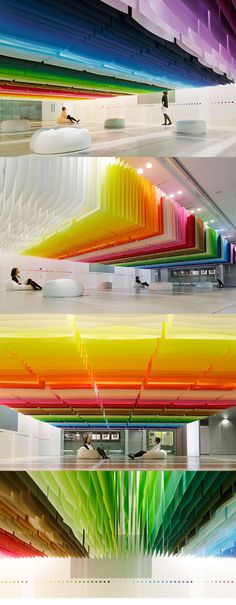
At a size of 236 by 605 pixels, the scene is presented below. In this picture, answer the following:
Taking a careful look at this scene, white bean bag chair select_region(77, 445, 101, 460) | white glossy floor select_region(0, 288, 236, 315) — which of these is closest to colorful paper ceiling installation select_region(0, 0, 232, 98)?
white glossy floor select_region(0, 288, 236, 315)

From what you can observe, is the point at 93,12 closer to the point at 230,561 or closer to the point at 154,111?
the point at 154,111

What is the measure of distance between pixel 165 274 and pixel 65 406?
8.98 meters

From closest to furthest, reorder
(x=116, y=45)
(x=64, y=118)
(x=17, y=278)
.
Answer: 1. (x=116, y=45)
2. (x=64, y=118)
3. (x=17, y=278)

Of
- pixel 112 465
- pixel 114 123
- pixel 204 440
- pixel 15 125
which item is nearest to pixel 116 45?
pixel 114 123

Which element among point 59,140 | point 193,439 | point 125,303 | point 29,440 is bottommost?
point 193,439

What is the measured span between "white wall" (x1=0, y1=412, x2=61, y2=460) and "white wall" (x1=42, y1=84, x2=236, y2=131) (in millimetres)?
9204

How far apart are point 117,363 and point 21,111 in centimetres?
449

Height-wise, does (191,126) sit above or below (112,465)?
above

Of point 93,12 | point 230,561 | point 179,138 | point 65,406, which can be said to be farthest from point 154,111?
point 65,406

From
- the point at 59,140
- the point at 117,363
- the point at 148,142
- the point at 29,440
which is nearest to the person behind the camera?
the point at 59,140

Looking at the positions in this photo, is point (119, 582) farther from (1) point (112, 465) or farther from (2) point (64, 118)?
(1) point (112, 465)

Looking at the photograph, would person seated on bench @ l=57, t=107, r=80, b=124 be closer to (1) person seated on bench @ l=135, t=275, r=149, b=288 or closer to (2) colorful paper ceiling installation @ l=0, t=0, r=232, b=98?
(2) colorful paper ceiling installation @ l=0, t=0, r=232, b=98

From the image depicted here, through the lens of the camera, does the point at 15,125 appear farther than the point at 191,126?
Yes

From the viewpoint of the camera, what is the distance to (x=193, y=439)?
1828cm
